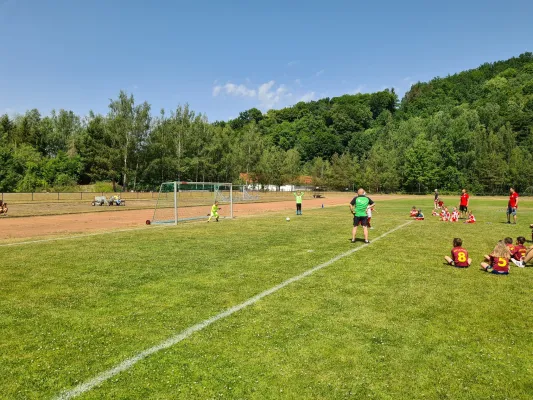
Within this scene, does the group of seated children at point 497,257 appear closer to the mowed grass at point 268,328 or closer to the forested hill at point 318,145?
the mowed grass at point 268,328

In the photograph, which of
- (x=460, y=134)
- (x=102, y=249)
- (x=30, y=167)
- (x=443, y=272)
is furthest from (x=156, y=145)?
(x=460, y=134)

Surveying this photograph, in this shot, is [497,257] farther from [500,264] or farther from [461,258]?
[461,258]

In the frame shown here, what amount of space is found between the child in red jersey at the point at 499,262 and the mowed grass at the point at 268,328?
0.91ft

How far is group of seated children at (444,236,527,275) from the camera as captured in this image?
8.65 m

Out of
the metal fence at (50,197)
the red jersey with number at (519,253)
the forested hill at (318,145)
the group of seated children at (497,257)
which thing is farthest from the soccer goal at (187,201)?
the forested hill at (318,145)

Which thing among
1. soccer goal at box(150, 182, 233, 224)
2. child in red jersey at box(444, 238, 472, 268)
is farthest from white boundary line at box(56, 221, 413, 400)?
soccer goal at box(150, 182, 233, 224)

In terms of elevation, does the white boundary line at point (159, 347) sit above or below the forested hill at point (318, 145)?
below

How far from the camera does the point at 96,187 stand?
61969 millimetres

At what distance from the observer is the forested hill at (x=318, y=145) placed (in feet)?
217

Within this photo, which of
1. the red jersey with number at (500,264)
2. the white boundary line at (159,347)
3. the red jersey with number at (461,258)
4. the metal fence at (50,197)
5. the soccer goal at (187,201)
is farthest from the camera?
the metal fence at (50,197)

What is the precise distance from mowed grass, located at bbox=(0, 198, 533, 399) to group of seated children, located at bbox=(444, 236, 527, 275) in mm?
333

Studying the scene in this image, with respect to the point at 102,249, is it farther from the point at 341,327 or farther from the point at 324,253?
the point at 341,327

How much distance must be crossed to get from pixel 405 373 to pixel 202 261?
6.68m

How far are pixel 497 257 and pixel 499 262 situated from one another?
124 mm
